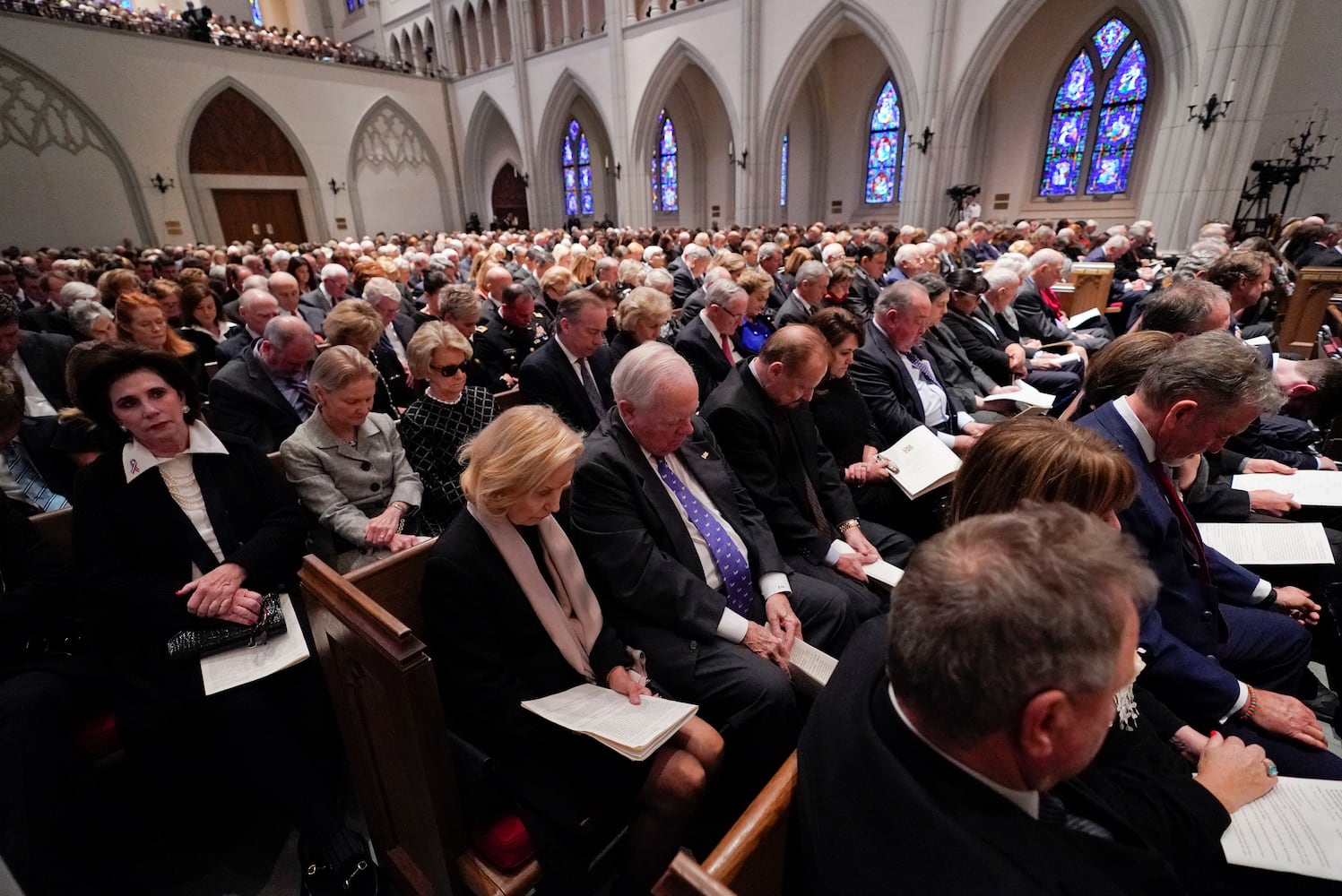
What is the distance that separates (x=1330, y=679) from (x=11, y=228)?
19752 millimetres

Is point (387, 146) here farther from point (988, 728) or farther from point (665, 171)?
point (988, 728)

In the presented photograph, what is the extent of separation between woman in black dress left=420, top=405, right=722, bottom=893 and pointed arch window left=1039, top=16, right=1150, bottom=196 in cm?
1686

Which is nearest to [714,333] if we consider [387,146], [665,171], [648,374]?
[648,374]

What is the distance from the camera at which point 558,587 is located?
70.1 inches

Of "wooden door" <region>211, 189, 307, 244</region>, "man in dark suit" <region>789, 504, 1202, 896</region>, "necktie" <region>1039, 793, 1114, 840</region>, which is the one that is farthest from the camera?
"wooden door" <region>211, 189, 307, 244</region>

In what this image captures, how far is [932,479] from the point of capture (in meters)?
2.80

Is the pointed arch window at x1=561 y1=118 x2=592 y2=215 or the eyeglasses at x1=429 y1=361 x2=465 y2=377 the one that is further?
the pointed arch window at x1=561 y1=118 x2=592 y2=215

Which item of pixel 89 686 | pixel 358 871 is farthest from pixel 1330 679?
pixel 89 686

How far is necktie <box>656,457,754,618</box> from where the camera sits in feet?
7.07

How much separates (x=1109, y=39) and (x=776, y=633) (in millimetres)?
17054

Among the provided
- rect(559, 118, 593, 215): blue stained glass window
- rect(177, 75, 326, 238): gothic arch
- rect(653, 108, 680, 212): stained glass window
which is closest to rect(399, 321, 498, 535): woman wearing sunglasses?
rect(177, 75, 326, 238): gothic arch

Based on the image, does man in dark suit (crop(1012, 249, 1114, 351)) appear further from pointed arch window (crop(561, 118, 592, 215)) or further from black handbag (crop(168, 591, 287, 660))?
pointed arch window (crop(561, 118, 592, 215))

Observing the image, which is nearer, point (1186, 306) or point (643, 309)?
point (1186, 306)

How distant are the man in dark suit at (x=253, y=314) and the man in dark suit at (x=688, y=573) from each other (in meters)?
2.90
